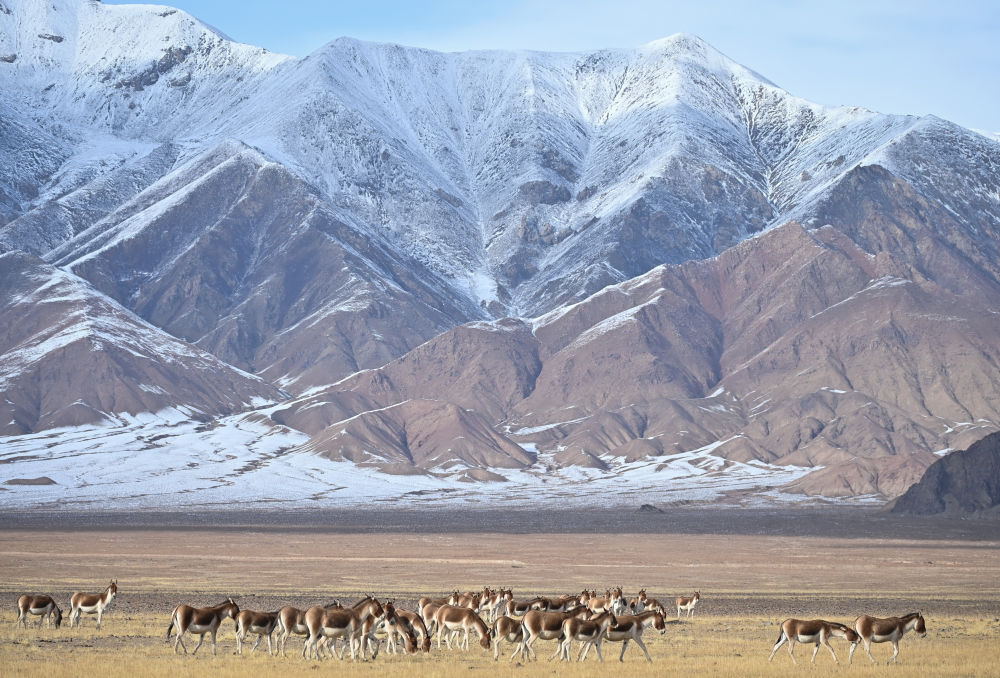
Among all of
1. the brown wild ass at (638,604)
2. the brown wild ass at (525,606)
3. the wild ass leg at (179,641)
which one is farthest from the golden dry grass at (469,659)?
the brown wild ass at (638,604)

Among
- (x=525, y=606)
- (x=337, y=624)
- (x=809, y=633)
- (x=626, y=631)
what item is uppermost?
(x=525, y=606)

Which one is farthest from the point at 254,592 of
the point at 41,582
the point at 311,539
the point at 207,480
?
the point at 207,480

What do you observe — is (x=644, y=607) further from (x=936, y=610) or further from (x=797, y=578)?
(x=797, y=578)

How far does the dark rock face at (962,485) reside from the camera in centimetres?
13750

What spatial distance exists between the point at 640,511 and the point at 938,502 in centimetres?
3169

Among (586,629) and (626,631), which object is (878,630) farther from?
(586,629)

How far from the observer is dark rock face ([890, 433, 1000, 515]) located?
138 metres

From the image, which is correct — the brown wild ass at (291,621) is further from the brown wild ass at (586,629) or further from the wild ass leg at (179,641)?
the brown wild ass at (586,629)

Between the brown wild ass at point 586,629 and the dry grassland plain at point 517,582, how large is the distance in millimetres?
846

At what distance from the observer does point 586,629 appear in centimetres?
3656

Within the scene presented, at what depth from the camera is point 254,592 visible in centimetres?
5962

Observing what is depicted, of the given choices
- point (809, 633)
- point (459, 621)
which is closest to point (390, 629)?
point (459, 621)

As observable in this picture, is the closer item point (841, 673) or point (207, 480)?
point (841, 673)

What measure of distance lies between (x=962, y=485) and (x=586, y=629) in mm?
113879
